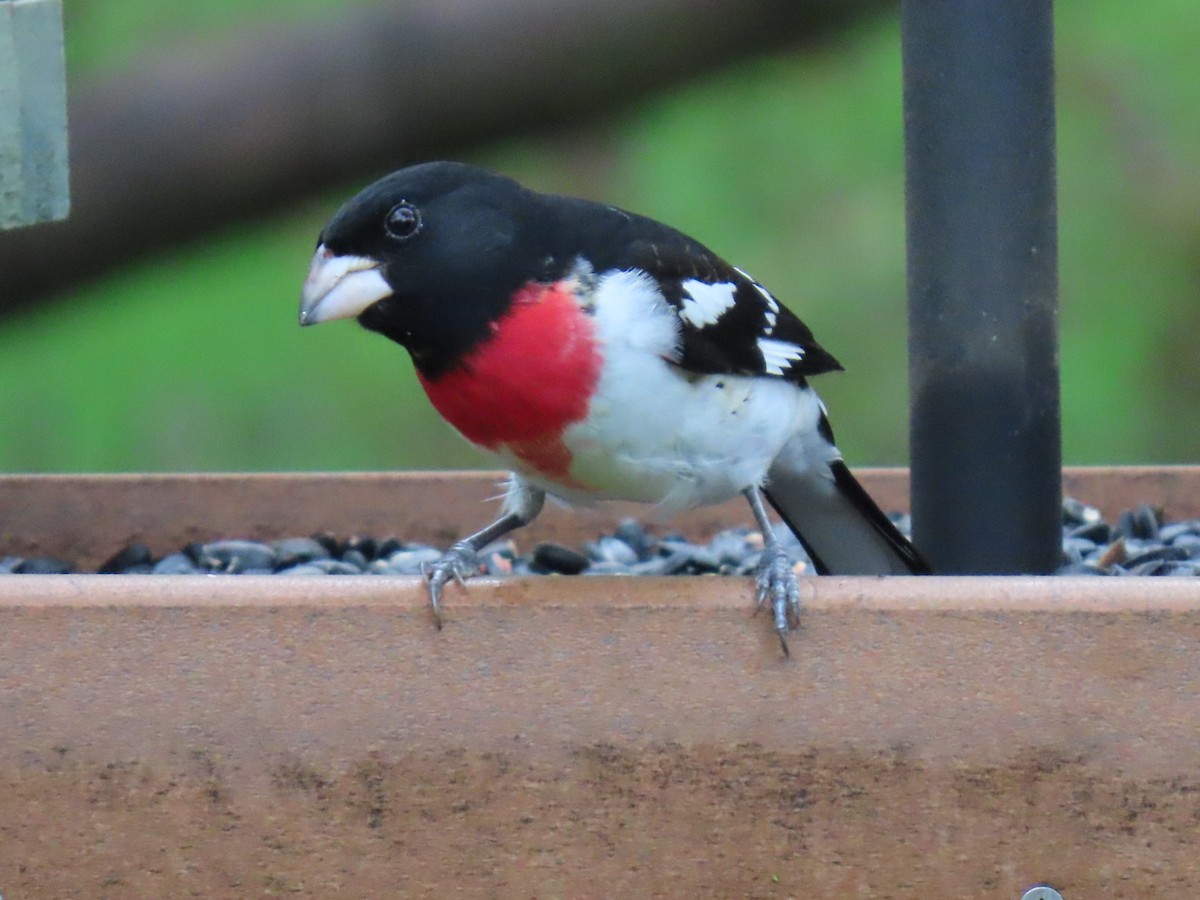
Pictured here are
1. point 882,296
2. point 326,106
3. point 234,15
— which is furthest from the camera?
point 882,296

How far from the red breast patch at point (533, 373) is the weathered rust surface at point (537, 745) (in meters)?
0.31

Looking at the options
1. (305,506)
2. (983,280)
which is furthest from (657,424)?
(305,506)

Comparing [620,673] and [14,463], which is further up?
[620,673]

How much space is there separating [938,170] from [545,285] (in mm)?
641

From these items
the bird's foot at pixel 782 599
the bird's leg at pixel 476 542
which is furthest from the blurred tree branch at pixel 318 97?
the bird's foot at pixel 782 599

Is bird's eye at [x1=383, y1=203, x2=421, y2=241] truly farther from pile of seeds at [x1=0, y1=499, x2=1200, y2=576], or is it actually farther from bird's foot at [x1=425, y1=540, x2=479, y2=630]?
pile of seeds at [x1=0, y1=499, x2=1200, y2=576]

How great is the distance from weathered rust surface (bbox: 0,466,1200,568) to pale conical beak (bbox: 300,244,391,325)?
1.03 m

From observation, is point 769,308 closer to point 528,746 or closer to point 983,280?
point 983,280

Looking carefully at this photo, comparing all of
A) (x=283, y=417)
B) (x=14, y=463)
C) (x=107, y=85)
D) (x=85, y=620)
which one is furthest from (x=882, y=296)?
(x=85, y=620)

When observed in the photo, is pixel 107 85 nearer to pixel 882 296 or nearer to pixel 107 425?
pixel 107 425

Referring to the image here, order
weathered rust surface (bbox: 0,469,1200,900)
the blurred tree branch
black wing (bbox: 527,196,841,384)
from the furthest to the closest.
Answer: the blurred tree branch → black wing (bbox: 527,196,841,384) → weathered rust surface (bbox: 0,469,1200,900)

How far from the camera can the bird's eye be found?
7.41 ft

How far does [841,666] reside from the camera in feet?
6.39

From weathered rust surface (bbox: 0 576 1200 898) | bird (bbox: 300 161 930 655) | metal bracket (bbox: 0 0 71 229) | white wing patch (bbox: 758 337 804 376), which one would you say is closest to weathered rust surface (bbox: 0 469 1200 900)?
weathered rust surface (bbox: 0 576 1200 898)
